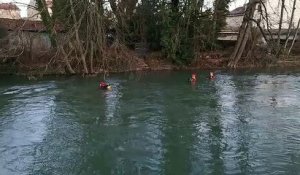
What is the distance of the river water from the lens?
1165 centimetres

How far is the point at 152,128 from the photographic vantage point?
50.0 feet

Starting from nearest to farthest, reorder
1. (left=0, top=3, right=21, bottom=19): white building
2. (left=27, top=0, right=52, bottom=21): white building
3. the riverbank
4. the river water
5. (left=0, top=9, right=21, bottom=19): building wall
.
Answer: the river water
(left=27, top=0, right=52, bottom=21): white building
the riverbank
(left=0, top=3, right=21, bottom=19): white building
(left=0, top=9, right=21, bottom=19): building wall

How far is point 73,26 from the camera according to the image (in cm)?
2828

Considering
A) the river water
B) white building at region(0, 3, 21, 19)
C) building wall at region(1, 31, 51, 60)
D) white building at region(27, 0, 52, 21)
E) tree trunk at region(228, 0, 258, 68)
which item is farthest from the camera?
white building at region(0, 3, 21, 19)

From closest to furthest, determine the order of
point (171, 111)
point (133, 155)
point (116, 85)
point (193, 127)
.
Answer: point (133, 155) → point (193, 127) → point (171, 111) → point (116, 85)

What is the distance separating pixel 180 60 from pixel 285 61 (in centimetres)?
791

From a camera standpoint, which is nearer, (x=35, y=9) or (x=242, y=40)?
(x=35, y=9)

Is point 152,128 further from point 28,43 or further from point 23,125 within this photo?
point 28,43

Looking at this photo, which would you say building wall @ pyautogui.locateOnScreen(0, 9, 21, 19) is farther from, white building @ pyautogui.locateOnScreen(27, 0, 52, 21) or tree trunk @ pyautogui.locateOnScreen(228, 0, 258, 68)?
tree trunk @ pyautogui.locateOnScreen(228, 0, 258, 68)

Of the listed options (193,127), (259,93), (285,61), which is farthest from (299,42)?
(193,127)

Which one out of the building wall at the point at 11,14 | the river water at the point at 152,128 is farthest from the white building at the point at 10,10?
the river water at the point at 152,128

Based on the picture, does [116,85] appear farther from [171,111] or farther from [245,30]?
[245,30]

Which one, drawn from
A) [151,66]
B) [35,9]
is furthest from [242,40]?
[35,9]

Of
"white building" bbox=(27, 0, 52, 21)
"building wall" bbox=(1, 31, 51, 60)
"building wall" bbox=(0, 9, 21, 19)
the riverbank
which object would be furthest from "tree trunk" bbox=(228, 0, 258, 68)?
"building wall" bbox=(0, 9, 21, 19)
